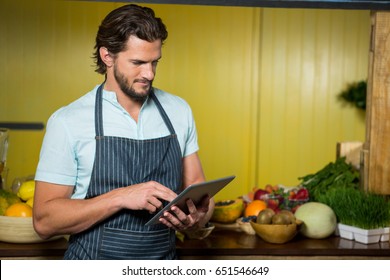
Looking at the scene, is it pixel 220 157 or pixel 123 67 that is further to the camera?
pixel 220 157

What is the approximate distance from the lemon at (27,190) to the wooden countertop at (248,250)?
0.77 feet

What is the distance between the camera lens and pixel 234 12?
5.45 m

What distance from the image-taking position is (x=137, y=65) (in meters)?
1.98

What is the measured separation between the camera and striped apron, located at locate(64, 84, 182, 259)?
2.03 m

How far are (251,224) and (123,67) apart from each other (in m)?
0.96

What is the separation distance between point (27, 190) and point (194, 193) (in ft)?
3.28

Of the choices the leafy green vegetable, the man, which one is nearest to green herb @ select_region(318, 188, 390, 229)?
the man

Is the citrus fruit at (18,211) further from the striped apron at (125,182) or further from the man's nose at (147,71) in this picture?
the man's nose at (147,71)

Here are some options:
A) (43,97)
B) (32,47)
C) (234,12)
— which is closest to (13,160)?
(43,97)

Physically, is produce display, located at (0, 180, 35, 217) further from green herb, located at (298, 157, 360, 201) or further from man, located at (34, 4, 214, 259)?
green herb, located at (298, 157, 360, 201)

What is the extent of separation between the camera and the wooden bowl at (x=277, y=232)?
2.56 meters

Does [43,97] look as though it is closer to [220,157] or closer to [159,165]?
[220,157]

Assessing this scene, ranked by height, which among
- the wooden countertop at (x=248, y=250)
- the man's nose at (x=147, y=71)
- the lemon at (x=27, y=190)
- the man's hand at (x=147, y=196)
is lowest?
the wooden countertop at (x=248, y=250)

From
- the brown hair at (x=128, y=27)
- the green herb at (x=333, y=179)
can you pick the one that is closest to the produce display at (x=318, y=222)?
the green herb at (x=333, y=179)
